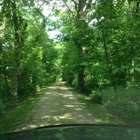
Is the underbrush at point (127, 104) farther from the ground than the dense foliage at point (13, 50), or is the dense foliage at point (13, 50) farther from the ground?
the dense foliage at point (13, 50)

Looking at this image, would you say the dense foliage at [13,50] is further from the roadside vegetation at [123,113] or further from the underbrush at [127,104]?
the underbrush at [127,104]

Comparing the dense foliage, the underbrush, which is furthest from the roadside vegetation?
the dense foliage

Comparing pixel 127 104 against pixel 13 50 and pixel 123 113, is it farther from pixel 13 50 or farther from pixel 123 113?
pixel 13 50

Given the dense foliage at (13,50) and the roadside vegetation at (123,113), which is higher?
the dense foliage at (13,50)

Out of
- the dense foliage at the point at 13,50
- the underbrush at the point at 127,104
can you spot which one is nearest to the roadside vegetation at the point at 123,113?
the underbrush at the point at 127,104

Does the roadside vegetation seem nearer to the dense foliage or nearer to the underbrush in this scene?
the underbrush

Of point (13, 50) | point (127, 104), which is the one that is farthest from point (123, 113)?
point (13, 50)

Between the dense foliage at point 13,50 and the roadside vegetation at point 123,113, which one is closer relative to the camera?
the roadside vegetation at point 123,113

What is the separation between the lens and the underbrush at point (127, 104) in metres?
8.11

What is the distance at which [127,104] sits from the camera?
924 cm

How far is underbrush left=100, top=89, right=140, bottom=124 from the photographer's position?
811 cm

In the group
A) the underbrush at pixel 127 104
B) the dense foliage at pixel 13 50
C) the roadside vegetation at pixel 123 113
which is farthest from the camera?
the dense foliage at pixel 13 50

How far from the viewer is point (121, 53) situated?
913 cm

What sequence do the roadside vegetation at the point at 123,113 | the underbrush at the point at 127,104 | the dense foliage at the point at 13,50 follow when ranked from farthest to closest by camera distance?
the dense foliage at the point at 13,50 < the underbrush at the point at 127,104 < the roadside vegetation at the point at 123,113
